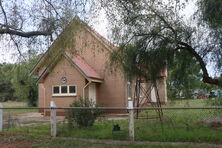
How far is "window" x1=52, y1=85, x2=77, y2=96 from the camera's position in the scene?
2264 cm

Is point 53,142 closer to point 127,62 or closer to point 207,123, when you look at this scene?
point 127,62

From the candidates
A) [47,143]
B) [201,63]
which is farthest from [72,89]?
[201,63]

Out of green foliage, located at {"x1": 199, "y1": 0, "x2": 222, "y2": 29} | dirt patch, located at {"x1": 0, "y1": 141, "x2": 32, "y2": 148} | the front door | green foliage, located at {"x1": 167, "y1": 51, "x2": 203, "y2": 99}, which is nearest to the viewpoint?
dirt patch, located at {"x1": 0, "y1": 141, "x2": 32, "y2": 148}

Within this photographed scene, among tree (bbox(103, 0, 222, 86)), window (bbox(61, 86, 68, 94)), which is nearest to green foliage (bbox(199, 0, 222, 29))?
tree (bbox(103, 0, 222, 86))

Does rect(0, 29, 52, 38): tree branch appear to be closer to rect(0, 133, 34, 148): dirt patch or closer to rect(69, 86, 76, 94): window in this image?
rect(0, 133, 34, 148): dirt patch

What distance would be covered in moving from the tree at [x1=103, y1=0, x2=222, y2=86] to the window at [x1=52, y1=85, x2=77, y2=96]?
11.3 meters

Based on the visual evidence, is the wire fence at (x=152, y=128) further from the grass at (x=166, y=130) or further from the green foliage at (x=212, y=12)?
the green foliage at (x=212, y=12)

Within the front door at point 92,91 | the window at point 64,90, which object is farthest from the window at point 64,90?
the front door at point 92,91

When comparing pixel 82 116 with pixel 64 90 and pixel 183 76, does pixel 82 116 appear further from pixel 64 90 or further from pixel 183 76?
pixel 64 90

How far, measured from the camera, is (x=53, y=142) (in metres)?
10.3

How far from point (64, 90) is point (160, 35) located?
1297 centimetres

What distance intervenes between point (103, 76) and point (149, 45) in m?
11.8

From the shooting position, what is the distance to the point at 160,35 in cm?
1159

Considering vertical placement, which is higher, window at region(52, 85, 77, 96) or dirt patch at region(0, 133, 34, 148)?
window at region(52, 85, 77, 96)
